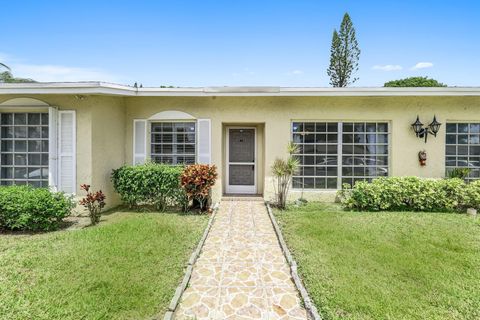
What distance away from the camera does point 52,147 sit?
8.25 m

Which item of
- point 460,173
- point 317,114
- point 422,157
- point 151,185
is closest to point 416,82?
point 460,173

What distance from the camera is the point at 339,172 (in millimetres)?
9992

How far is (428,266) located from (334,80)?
1000 inches

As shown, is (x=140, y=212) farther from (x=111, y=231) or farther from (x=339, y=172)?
(x=339, y=172)

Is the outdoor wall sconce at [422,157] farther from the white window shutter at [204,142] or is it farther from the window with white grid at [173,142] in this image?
the window with white grid at [173,142]

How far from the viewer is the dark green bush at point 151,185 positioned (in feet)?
28.0

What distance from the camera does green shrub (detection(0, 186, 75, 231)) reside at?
664 centimetres

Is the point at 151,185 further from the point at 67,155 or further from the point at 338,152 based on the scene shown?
the point at 338,152

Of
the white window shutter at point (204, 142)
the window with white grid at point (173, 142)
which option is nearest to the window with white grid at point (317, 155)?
the white window shutter at point (204, 142)

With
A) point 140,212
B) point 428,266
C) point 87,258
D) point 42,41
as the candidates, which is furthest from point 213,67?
point 428,266

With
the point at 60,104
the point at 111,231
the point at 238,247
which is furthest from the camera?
the point at 60,104

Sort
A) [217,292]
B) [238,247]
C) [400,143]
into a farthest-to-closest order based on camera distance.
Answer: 1. [400,143]
2. [238,247]
3. [217,292]

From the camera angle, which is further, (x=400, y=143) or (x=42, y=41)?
(x=42, y=41)

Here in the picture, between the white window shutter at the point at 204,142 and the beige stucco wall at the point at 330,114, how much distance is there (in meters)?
0.16
